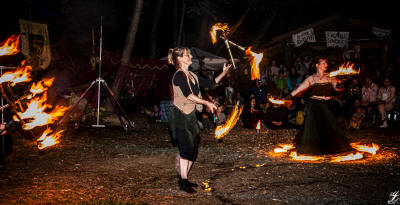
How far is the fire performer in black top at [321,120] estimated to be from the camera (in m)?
8.16

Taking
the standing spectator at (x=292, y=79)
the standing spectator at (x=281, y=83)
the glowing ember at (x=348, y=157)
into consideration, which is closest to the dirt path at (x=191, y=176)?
the glowing ember at (x=348, y=157)

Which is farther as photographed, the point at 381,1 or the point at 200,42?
the point at 200,42

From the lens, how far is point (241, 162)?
319 inches

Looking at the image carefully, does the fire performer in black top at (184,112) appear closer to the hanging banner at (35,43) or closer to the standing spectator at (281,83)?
the hanging banner at (35,43)

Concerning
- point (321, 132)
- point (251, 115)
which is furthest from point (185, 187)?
point (251, 115)

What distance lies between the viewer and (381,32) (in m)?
19.0

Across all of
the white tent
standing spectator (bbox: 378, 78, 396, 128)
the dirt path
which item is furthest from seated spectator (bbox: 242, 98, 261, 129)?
the white tent

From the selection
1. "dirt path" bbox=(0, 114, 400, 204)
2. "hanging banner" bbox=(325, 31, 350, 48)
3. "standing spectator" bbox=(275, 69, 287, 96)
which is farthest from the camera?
"hanging banner" bbox=(325, 31, 350, 48)

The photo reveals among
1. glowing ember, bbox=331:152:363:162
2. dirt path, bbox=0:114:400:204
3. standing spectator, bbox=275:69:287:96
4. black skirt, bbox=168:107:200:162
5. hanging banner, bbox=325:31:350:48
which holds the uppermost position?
hanging banner, bbox=325:31:350:48

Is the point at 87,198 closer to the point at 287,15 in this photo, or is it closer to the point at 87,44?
the point at 87,44

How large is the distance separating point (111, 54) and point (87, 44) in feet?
25.2

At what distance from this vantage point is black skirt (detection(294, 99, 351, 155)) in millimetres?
8148

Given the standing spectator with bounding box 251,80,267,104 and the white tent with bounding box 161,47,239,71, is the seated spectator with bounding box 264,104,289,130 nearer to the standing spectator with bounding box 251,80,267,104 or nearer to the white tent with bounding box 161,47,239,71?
the standing spectator with bounding box 251,80,267,104

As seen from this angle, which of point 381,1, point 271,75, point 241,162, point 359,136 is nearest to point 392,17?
point 381,1
